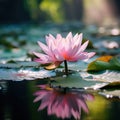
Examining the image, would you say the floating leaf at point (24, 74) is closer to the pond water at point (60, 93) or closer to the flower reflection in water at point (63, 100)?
the pond water at point (60, 93)

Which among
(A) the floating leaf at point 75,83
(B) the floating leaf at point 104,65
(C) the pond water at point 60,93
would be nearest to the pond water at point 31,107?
(C) the pond water at point 60,93

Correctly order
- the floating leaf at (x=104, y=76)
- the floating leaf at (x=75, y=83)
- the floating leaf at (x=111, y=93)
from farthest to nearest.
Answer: the floating leaf at (x=104, y=76) → the floating leaf at (x=75, y=83) → the floating leaf at (x=111, y=93)

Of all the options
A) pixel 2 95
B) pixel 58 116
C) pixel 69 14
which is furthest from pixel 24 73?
pixel 69 14

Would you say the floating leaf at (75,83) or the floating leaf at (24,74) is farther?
the floating leaf at (24,74)

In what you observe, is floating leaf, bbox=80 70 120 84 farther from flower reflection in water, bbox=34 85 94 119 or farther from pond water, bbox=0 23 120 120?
flower reflection in water, bbox=34 85 94 119

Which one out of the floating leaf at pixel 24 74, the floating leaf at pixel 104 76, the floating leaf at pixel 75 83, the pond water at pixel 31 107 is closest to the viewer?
the pond water at pixel 31 107

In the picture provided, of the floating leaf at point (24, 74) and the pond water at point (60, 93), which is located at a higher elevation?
the floating leaf at point (24, 74)

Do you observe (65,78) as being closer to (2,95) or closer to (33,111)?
(2,95)
